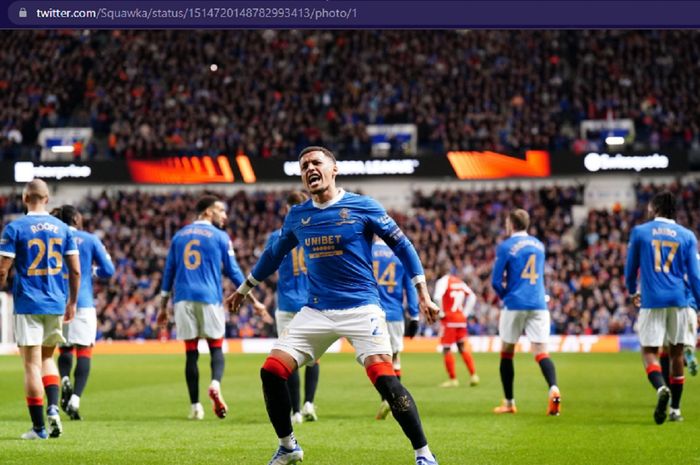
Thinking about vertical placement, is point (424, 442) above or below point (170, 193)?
below

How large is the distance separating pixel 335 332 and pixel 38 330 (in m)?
3.68

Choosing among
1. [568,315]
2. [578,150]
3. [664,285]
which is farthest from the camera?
[578,150]

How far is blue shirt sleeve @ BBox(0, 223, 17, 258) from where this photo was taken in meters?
9.92

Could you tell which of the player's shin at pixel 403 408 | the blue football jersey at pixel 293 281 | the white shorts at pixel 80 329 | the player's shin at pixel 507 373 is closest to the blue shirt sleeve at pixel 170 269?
the white shorts at pixel 80 329

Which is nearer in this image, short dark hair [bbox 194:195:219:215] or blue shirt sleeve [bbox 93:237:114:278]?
short dark hair [bbox 194:195:219:215]

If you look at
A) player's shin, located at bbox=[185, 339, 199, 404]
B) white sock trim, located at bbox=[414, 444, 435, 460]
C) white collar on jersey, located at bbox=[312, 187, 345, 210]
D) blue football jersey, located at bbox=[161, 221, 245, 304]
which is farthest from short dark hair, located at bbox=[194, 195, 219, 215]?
white sock trim, located at bbox=[414, 444, 435, 460]

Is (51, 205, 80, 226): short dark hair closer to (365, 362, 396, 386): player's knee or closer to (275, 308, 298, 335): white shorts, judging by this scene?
(275, 308, 298, 335): white shorts

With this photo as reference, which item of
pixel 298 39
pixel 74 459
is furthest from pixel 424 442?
pixel 298 39

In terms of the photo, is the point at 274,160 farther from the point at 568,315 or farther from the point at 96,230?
the point at 568,315

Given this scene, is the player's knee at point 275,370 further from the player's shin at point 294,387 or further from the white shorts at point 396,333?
the white shorts at point 396,333

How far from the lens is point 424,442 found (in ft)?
24.2

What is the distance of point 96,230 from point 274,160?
743 centimetres

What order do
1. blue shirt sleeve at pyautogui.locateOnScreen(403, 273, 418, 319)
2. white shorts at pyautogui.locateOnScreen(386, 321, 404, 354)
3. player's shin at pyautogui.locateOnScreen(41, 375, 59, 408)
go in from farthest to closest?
white shorts at pyautogui.locateOnScreen(386, 321, 404, 354) < blue shirt sleeve at pyautogui.locateOnScreen(403, 273, 418, 319) < player's shin at pyautogui.locateOnScreen(41, 375, 59, 408)

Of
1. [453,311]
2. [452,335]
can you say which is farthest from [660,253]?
[453,311]
